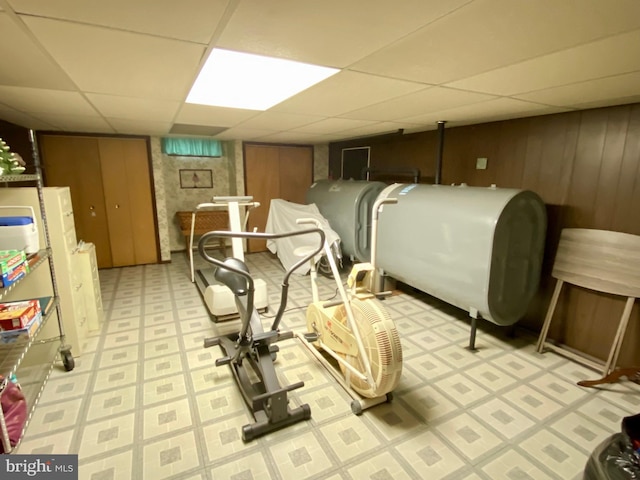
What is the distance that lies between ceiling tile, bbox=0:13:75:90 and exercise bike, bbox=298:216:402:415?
5.67 ft

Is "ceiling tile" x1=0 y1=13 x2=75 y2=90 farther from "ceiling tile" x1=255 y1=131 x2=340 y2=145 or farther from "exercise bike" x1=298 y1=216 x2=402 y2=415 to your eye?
"ceiling tile" x1=255 y1=131 x2=340 y2=145

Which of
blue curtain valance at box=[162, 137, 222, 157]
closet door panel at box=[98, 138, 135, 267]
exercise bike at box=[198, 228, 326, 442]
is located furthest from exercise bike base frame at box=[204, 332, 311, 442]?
blue curtain valance at box=[162, 137, 222, 157]

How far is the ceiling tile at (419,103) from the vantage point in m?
2.17

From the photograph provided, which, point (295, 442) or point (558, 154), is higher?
point (558, 154)

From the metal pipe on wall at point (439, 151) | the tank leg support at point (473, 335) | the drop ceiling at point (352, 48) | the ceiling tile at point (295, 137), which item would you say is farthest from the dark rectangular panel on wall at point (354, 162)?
the tank leg support at point (473, 335)

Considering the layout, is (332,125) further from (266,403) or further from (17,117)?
(17,117)

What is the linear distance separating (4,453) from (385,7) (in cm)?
263

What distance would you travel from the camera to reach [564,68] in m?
1.61

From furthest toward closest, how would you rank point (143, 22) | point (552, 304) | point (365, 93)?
point (552, 304)
point (365, 93)
point (143, 22)

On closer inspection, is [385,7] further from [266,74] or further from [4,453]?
[4,453]

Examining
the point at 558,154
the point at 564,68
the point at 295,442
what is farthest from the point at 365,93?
the point at 295,442

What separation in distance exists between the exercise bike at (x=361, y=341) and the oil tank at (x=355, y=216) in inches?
74.0

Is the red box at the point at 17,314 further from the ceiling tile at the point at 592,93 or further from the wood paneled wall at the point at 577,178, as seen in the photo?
the wood paneled wall at the point at 577,178

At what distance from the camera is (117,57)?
1504mm
